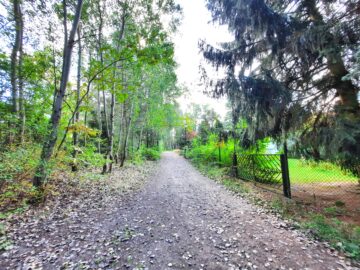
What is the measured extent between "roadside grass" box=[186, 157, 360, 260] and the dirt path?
0.26 metres

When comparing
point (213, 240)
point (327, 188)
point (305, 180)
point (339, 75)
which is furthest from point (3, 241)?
point (305, 180)

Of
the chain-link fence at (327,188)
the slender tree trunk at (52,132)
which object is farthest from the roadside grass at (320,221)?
the slender tree trunk at (52,132)

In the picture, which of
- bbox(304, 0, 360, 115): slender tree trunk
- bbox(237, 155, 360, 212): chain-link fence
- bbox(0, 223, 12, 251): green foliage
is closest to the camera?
bbox(0, 223, 12, 251): green foliage

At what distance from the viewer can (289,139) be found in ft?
16.5

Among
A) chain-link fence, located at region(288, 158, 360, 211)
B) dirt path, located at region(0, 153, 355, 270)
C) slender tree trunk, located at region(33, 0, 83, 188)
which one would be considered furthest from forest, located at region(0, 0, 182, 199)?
chain-link fence, located at region(288, 158, 360, 211)

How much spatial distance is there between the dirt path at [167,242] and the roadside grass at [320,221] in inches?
10.2

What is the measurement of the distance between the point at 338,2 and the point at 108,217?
7.19 metres

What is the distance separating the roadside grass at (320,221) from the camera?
256cm

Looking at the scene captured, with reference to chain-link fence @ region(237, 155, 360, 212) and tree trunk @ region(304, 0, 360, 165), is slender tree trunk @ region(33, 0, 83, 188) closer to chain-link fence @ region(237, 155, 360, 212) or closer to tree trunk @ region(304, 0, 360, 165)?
tree trunk @ region(304, 0, 360, 165)

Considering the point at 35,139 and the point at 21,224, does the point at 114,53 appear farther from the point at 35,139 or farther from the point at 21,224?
the point at 21,224

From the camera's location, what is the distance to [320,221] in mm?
3199

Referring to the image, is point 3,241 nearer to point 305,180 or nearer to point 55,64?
point 55,64

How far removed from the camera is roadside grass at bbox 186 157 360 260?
8.39 ft

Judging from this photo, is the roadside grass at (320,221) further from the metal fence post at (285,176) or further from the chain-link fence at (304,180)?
the chain-link fence at (304,180)
